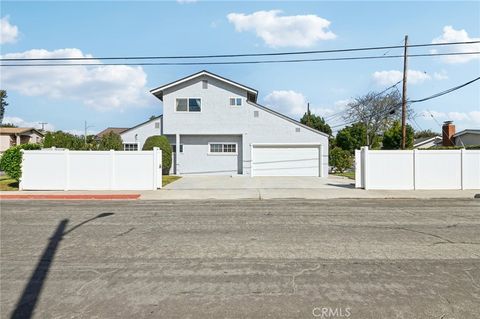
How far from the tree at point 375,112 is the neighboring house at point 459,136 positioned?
1354 cm

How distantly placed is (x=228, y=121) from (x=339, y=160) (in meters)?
9.94

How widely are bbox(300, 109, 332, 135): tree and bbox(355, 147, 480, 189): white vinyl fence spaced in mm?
35832

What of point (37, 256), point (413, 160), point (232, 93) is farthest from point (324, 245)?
point (232, 93)

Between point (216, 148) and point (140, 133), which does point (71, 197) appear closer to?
point (140, 133)

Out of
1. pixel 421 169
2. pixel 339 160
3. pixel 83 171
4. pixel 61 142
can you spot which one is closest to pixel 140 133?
pixel 61 142

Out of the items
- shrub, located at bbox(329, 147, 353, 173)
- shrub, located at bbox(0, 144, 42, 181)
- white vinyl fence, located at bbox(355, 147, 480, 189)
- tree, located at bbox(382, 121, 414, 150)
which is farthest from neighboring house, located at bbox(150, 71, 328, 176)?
tree, located at bbox(382, 121, 414, 150)

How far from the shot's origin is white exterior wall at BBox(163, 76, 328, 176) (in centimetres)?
2870

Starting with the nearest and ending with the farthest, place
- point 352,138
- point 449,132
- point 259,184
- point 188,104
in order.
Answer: point 259,184 → point 188,104 → point 449,132 → point 352,138

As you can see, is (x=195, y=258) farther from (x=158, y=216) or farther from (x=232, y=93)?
(x=232, y=93)

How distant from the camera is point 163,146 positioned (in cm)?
2697

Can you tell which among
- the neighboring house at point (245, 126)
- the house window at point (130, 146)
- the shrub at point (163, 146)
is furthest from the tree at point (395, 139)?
the house window at point (130, 146)

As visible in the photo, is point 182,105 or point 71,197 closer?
point 71,197

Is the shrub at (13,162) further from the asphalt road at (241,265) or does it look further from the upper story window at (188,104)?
the upper story window at (188,104)

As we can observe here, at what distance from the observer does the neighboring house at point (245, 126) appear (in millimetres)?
28703
